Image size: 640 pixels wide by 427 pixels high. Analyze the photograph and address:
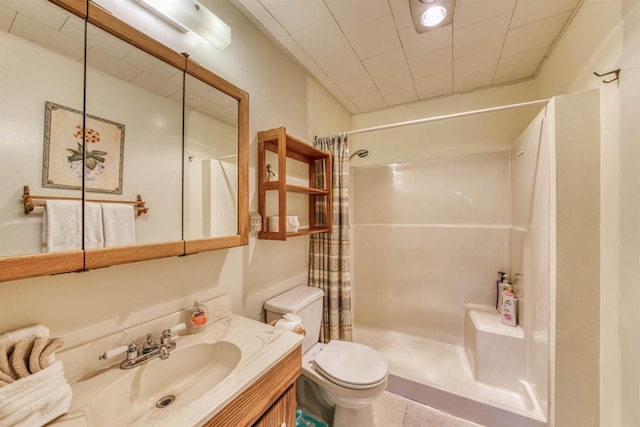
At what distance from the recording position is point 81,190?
738 millimetres

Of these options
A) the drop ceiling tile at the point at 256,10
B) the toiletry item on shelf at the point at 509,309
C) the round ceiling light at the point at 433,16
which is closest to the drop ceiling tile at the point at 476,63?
the round ceiling light at the point at 433,16

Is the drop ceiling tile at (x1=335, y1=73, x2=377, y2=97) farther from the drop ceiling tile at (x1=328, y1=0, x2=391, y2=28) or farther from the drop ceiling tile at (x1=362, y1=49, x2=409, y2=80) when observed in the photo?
the drop ceiling tile at (x1=328, y1=0, x2=391, y2=28)

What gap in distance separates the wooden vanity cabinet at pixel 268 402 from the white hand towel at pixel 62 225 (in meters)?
0.65

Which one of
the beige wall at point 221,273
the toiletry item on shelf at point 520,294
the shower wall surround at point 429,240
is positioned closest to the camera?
the beige wall at point 221,273

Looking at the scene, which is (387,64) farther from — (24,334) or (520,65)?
(24,334)

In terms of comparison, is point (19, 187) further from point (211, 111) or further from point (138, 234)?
point (211, 111)

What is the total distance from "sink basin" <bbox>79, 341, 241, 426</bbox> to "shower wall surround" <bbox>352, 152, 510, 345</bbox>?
6.06ft

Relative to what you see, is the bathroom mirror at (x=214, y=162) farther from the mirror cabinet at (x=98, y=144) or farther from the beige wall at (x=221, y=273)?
the beige wall at (x=221, y=273)

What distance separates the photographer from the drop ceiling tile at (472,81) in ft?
6.42

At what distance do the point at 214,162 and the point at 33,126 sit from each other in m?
0.57

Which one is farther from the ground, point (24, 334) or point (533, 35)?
point (533, 35)

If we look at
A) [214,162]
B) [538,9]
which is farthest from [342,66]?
[214,162]

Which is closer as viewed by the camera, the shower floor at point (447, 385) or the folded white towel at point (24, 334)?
the folded white towel at point (24, 334)

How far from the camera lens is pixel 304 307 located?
1.52 metres
